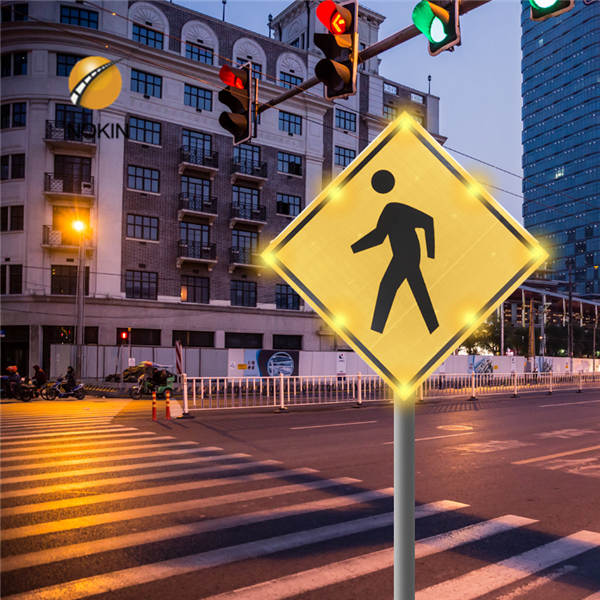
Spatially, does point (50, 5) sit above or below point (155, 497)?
above

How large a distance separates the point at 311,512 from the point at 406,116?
4998mm

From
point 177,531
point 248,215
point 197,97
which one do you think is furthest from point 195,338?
point 177,531

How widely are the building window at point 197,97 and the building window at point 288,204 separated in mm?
8240

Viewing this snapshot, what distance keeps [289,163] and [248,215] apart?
565 centimetres

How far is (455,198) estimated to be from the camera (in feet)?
7.20

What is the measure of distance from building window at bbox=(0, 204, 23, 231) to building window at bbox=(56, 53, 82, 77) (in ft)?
27.4

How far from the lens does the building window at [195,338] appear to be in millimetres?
40000

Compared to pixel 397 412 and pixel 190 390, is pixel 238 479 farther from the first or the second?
pixel 190 390

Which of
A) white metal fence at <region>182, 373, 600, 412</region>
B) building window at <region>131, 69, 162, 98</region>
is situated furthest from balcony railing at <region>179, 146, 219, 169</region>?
white metal fence at <region>182, 373, 600, 412</region>

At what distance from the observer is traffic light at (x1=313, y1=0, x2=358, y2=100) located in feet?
24.0

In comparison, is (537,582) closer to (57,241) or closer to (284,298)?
(57,241)

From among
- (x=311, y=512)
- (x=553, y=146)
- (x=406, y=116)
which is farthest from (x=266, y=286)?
(x=553, y=146)

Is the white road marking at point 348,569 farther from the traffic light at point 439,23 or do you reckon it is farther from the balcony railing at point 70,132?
the balcony railing at point 70,132

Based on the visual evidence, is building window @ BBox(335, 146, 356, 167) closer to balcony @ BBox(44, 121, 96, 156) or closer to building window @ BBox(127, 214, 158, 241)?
building window @ BBox(127, 214, 158, 241)
